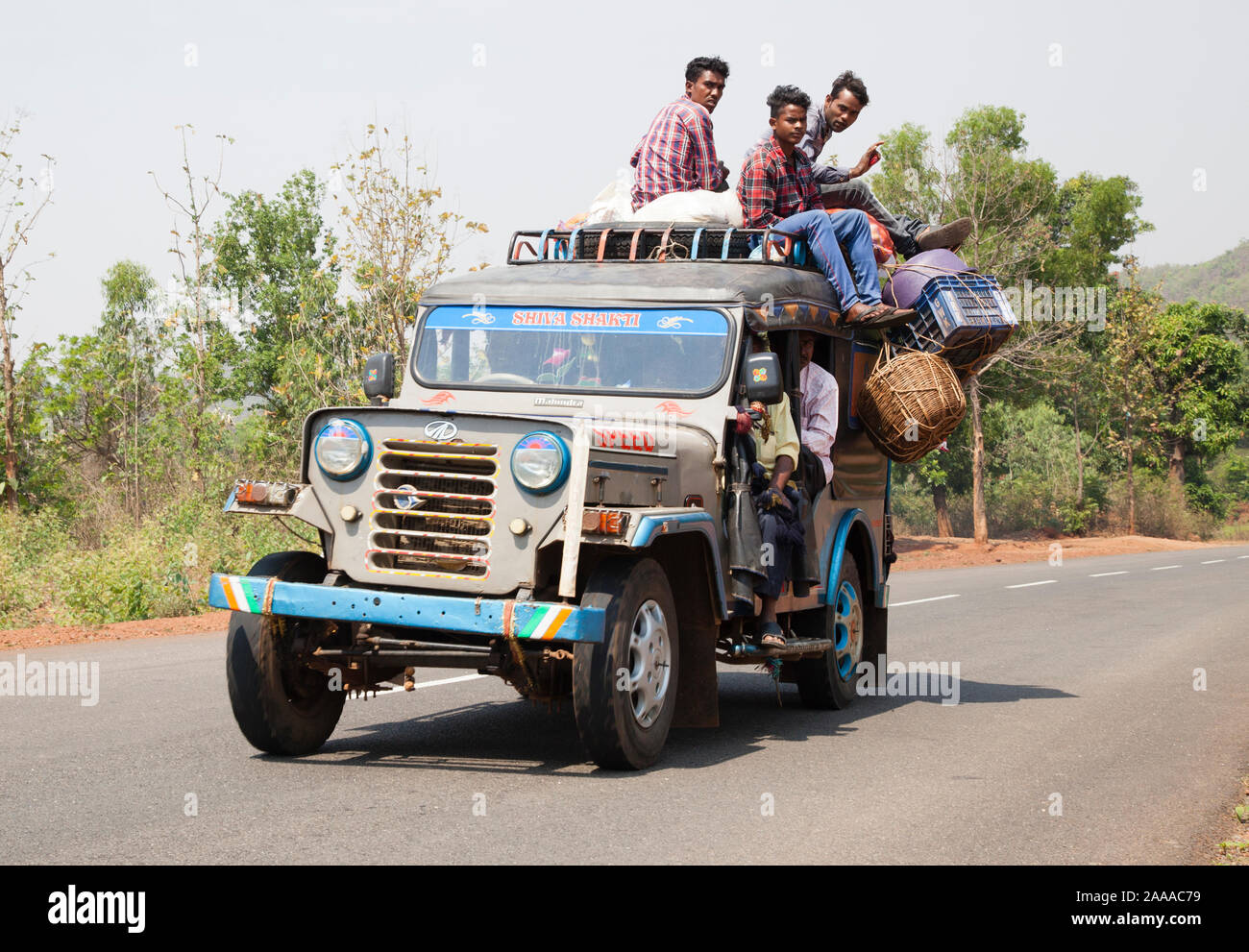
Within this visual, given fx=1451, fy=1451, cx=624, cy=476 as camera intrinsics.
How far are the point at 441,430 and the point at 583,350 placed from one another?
5.51 feet

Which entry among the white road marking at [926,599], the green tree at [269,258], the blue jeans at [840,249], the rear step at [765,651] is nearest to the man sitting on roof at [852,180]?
the blue jeans at [840,249]

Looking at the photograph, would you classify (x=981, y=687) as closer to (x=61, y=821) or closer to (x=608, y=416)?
(x=608, y=416)

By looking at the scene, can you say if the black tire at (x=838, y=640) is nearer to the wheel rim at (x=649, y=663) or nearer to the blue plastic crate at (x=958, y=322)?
the blue plastic crate at (x=958, y=322)

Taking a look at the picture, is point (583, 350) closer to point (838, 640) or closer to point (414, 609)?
point (414, 609)

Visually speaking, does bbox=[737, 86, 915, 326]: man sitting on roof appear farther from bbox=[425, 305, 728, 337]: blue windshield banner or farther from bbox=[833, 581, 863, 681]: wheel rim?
bbox=[833, 581, 863, 681]: wheel rim

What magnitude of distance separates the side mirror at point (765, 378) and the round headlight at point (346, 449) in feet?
6.90

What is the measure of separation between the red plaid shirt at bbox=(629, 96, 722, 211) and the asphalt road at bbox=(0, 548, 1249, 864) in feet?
12.3

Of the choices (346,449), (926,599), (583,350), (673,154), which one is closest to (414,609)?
(346,449)

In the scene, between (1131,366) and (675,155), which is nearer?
(675,155)

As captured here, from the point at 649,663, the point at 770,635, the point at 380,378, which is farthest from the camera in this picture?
the point at 380,378

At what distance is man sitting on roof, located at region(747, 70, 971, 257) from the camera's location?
10688mm

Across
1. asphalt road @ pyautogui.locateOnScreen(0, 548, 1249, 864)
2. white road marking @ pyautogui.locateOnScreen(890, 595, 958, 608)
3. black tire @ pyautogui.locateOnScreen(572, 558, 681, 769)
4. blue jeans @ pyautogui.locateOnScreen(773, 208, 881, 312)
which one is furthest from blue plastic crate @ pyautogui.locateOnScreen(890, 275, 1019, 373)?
white road marking @ pyautogui.locateOnScreen(890, 595, 958, 608)

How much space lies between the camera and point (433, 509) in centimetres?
711

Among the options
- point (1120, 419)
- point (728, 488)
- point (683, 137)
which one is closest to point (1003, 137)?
point (1120, 419)
